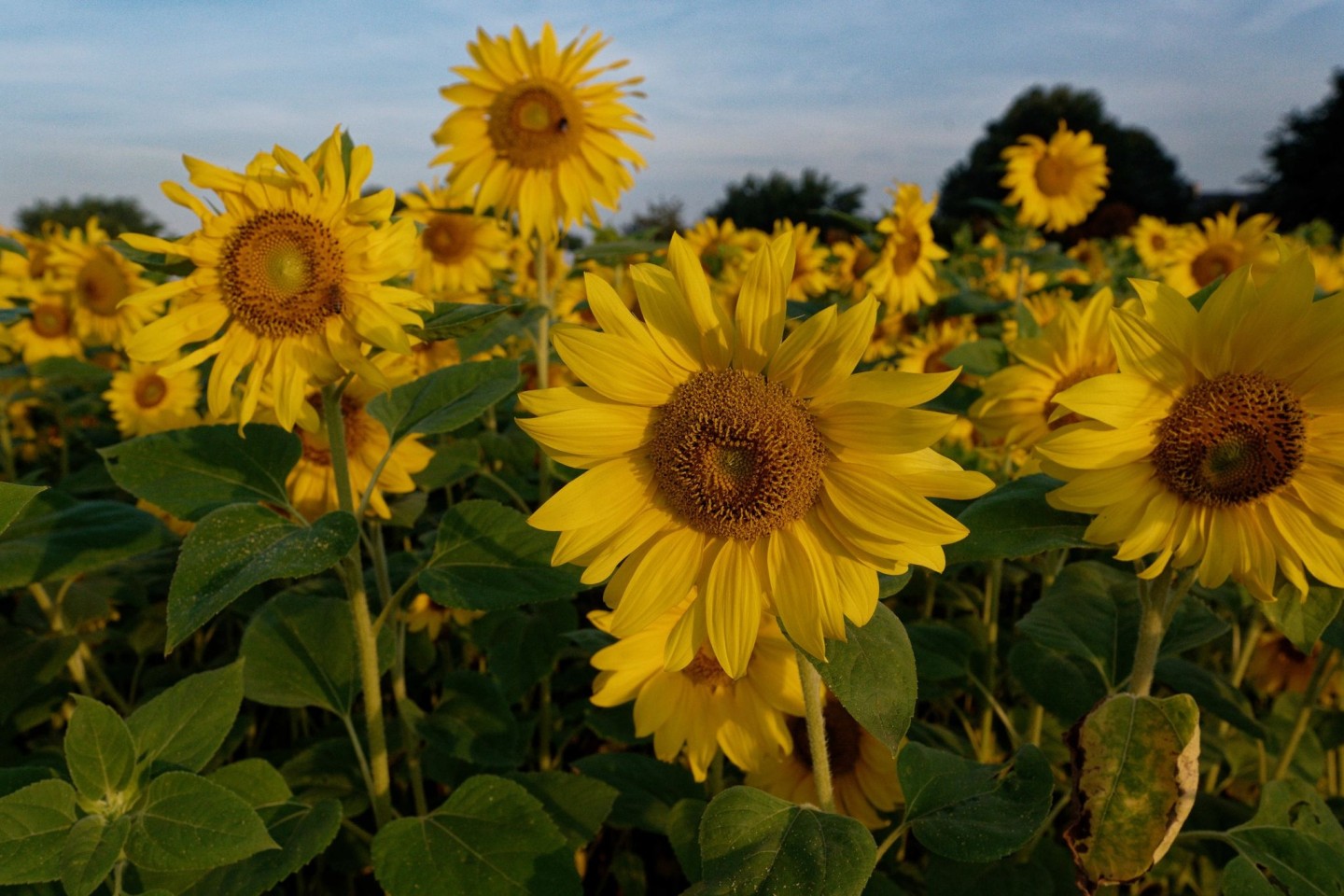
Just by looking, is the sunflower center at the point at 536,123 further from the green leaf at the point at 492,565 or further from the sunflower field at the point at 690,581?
the green leaf at the point at 492,565

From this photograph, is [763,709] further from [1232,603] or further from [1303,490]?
[1232,603]

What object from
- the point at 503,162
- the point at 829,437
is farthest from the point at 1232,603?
the point at 503,162

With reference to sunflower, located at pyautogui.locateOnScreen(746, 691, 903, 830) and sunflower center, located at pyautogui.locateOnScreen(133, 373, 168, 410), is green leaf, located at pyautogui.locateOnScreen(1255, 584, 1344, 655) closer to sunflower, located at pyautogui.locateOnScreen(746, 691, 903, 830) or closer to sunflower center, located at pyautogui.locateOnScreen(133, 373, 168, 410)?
sunflower, located at pyautogui.locateOnScreen(746, 691, 903, 830)

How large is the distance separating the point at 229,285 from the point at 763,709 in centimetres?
139

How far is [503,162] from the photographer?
12.0 feet

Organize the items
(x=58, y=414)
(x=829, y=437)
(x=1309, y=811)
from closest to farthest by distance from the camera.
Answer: (x=829, y=437) < (x=1309, y=811) < (x=58, y=414)

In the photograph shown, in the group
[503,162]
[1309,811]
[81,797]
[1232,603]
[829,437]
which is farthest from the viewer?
[503,162]

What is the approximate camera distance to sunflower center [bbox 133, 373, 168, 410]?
4832mm

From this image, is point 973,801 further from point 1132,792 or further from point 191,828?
point 191,828

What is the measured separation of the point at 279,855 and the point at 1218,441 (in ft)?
5.59

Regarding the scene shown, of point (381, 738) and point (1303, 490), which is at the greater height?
point (1303, 490)

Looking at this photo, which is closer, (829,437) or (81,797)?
(829,437)

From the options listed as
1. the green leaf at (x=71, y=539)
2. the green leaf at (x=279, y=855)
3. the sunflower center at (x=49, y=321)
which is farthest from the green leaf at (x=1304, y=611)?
the sunflower center at (x=49, y=321)

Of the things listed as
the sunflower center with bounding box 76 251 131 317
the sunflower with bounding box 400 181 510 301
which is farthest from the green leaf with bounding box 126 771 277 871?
the sunflower center with bounding box 76 251 131 317
